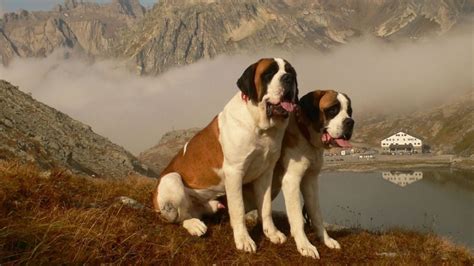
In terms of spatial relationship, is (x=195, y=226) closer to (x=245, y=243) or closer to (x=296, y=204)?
(x=245, y=243)

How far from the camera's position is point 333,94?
24.9ft

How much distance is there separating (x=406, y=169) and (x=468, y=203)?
72900 mm

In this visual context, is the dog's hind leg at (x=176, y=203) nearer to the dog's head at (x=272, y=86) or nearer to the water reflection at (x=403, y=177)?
the dog's head at (x=272, y=86)

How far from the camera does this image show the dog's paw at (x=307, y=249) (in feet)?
23.9

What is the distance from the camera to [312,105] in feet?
24.9

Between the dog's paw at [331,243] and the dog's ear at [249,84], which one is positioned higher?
the dog's ear at [249,84]

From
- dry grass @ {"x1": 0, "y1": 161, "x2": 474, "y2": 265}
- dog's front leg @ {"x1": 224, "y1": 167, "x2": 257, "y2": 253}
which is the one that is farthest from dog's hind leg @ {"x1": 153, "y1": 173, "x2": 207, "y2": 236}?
dog's front leg @ {"x1": 224, "y1": 167, "x2": 257, "y2": 253}

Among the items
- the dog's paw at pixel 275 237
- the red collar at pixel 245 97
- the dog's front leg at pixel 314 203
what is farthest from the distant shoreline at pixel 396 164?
the red collar at pixel 245 97

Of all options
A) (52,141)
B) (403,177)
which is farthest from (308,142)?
(403,177)

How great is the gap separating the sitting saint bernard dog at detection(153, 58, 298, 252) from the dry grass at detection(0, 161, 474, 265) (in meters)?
0.32

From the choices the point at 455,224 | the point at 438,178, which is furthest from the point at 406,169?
the point at 455,224

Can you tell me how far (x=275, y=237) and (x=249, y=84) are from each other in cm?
231

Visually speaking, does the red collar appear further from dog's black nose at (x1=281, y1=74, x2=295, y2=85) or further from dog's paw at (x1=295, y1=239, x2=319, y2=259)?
dog's paw at (x1=295, y1=239, x2=319, y2=259)

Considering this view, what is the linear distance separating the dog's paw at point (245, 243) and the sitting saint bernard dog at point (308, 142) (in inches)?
26.4
